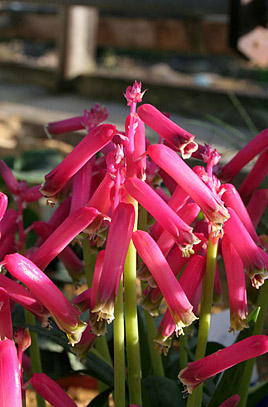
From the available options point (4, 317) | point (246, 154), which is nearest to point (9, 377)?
point (4, 317)

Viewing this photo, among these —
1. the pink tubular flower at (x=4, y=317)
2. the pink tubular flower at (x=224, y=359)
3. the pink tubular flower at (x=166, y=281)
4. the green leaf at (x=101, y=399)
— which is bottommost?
the green leaf at (x=101, y=399)

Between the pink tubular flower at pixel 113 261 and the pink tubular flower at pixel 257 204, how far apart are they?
0.48ft

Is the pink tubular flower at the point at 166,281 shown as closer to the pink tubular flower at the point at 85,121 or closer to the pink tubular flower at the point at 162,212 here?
the pink tubular flower at the point at 162,212

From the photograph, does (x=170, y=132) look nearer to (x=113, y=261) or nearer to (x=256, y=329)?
(x=113, y=261)

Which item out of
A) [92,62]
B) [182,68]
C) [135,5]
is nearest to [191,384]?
[135,5]

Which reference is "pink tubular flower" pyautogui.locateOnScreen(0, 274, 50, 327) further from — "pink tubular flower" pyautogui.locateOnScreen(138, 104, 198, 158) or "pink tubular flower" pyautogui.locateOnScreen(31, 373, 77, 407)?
"pink tubular flower" pyautogui.locateOnScreen(138, 104, 198, 158)

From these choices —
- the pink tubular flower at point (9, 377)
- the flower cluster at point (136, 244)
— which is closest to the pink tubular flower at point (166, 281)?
the flower cluster at point (136, 244)

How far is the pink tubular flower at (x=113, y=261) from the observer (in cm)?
38

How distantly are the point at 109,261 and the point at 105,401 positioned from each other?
0.21 metres

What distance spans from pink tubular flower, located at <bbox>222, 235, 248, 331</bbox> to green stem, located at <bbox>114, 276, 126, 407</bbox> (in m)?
0.08

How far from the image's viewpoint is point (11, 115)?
181 cm

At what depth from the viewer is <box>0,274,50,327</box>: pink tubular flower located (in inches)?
15.7

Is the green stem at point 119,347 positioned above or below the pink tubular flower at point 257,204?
below

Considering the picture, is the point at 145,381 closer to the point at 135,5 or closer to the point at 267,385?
the point at 267,385
